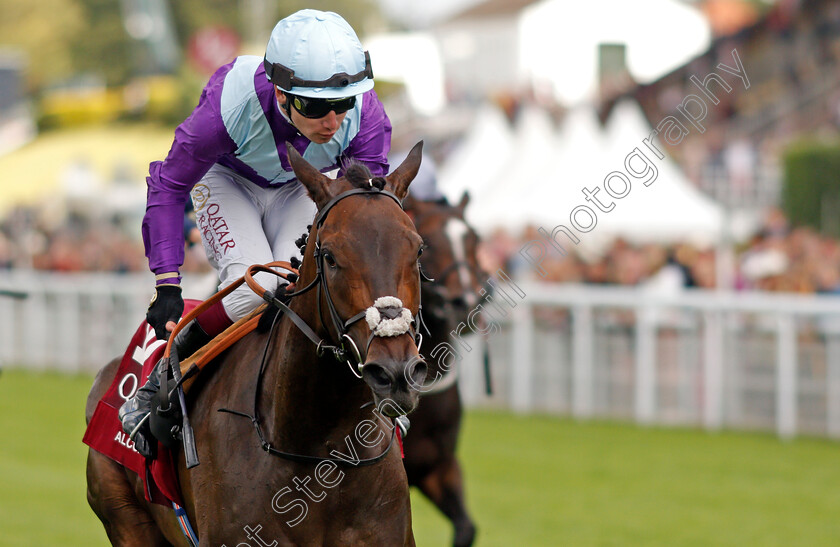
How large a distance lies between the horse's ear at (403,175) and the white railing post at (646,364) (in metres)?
8.24

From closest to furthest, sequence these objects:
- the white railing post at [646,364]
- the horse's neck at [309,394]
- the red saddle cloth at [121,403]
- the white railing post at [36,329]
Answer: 1. the horse's neck at [309,394]
2. the red saddle cloth at [121,403]
3. the white railing post at [646,364]
4. the white railing post at [36,329]

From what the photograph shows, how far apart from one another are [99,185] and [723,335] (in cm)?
1912

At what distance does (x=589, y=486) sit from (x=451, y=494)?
3114 mm

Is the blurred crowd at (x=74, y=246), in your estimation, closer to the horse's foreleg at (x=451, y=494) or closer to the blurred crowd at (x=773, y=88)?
the horse's foreleg at (x=451, y=494)

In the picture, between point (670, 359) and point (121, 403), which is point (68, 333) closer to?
point (670, 359)

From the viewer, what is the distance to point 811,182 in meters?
18.2

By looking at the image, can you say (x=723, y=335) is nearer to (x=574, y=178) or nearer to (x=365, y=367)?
(x=574, y=178)

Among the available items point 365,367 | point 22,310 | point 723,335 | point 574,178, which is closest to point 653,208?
point 574,178

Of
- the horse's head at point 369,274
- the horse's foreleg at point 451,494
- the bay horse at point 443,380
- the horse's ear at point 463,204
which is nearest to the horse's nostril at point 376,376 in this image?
the horse's head at point 369,274

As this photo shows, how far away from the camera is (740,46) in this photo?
26172mm

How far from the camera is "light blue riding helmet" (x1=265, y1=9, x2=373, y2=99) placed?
350 centimetres

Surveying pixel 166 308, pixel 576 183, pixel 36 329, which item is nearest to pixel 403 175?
pixel 166 308

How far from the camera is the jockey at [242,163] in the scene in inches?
143

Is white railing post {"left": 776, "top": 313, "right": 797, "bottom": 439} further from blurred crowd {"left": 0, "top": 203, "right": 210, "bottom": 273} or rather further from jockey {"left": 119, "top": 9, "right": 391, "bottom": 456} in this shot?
jockey {"left": 119, "top": 9, "right": 391, "bottom": 456}
